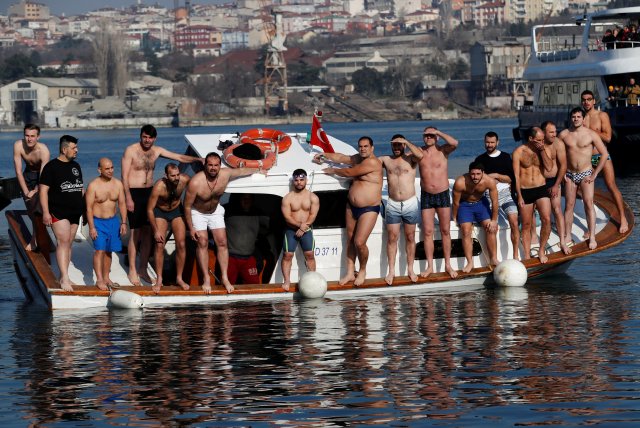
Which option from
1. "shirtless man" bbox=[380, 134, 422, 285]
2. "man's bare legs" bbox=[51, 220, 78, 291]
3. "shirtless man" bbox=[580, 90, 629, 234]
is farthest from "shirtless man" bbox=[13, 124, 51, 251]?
"shirtless man" bbox=[580, 90, 629, 234]

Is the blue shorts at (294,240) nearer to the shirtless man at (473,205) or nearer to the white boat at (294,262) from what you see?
the white boat at (294,262)

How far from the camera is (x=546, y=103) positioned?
57500 mm

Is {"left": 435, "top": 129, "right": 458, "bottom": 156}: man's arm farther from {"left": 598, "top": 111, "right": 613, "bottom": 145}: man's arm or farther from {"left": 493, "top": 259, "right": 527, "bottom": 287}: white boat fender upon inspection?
{"left": 598, "top": 111, "right": 613, "bottom": 145}: man's arm

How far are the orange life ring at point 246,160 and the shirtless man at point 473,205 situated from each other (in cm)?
245

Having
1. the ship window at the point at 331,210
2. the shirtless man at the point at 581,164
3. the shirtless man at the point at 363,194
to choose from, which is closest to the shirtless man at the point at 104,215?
the ship window at the point at 331,210

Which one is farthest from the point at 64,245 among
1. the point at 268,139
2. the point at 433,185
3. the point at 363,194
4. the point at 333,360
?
the point at 433,185

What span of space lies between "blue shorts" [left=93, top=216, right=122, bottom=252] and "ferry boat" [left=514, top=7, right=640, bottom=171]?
30833 mm

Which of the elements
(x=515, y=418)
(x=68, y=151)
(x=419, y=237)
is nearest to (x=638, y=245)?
(x=419, y=237)

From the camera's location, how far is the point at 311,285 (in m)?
17.5

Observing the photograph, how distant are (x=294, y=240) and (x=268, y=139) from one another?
6.69 feet

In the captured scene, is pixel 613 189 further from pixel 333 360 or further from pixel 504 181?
pixel 333 360

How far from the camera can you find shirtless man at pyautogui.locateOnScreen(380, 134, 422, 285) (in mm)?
17547

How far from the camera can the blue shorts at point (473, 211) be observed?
17906mm

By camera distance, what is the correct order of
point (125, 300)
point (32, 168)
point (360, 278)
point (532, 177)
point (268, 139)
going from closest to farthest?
point (125, 300)
point (360, 278)
point (532, 177)
point (32, 168)
point (268, 139)
